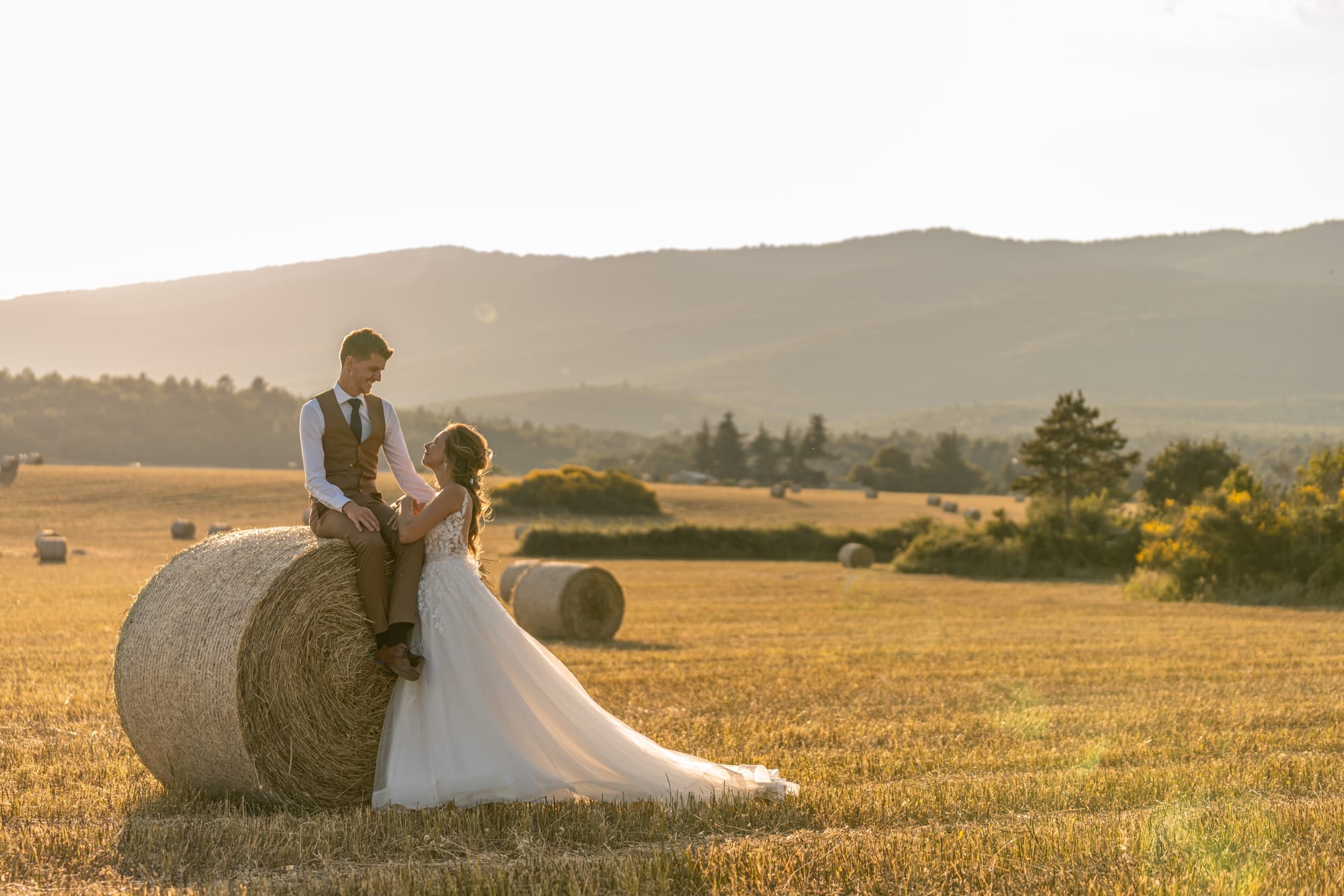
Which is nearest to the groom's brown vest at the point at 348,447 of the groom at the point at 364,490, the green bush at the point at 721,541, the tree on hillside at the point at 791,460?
the groom at the point at 364,490

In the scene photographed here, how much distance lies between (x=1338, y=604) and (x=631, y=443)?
4465 inches

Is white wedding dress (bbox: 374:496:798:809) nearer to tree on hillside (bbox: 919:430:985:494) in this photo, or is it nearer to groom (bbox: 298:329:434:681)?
groom (bbox: 298:329:434:681)

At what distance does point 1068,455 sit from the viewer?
47312mm

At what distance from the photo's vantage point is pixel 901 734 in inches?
412

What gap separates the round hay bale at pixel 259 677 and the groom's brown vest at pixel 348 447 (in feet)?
1.49

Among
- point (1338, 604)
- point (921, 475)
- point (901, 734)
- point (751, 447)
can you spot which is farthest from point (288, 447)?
point (901, 734)

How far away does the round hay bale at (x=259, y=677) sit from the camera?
25.1 ft

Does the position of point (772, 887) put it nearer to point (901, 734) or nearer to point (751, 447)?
point (901, 734)

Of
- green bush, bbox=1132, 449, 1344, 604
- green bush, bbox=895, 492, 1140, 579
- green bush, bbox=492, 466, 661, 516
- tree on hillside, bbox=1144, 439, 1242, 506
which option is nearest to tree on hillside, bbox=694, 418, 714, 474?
green bush, bbox=492, 466, 661, 516

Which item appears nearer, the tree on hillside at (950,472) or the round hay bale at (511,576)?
the round hay bale at (511,576)

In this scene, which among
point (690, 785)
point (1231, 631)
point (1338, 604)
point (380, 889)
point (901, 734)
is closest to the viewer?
point (380, 889)

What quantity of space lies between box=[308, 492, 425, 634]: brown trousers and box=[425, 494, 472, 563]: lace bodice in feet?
0.17

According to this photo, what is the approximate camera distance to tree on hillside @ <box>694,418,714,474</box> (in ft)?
315

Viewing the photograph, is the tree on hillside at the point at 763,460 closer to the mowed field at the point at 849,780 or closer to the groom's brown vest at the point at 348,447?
the mowed field at the point at 849,780
